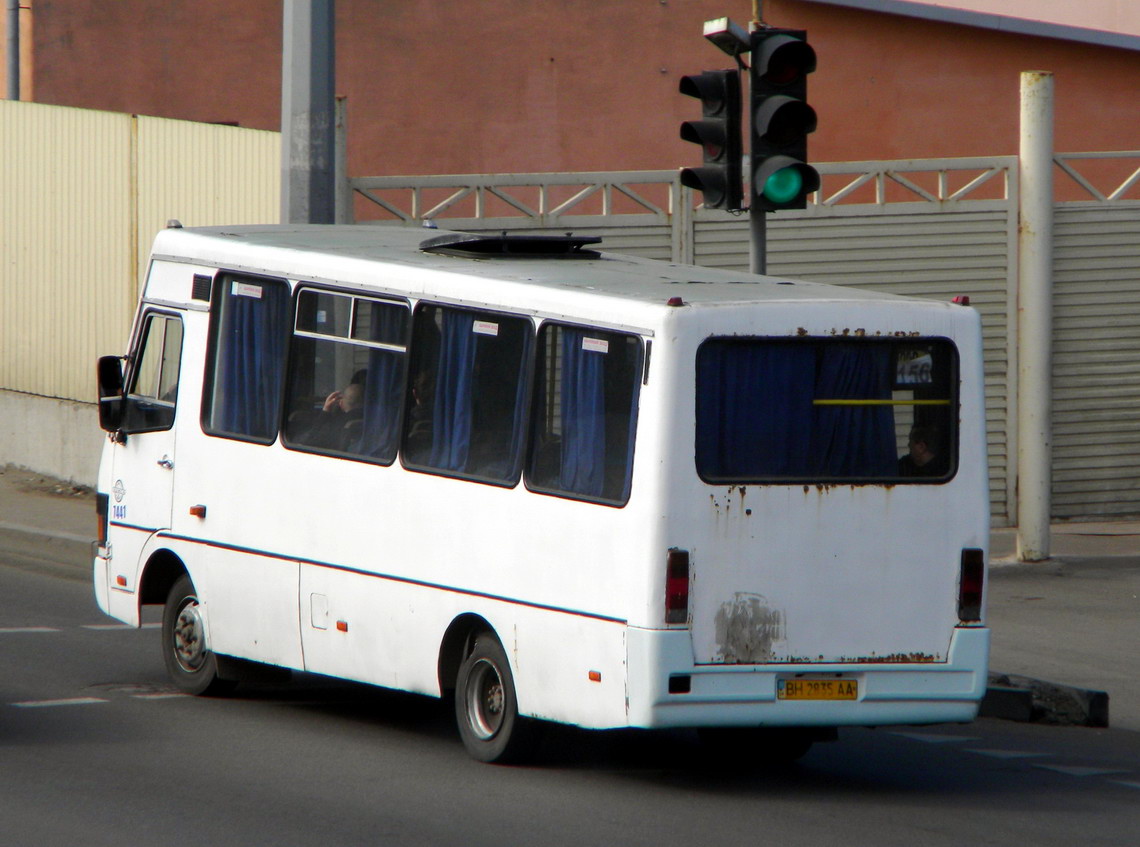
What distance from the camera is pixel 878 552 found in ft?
29.2

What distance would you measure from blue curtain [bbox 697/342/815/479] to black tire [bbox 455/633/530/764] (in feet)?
5.01

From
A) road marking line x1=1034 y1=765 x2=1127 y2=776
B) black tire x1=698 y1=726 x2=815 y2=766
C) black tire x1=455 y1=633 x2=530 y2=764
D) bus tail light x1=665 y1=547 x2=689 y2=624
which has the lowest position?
road marking line x1=1034 y1=765 x2=1127 y2=776

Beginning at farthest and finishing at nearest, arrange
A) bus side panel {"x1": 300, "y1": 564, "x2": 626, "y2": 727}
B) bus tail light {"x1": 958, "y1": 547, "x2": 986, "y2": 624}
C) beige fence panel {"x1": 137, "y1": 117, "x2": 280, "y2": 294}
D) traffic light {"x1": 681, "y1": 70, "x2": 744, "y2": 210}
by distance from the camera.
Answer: beige fence panel {"x1": 137, "y1": 117, "x2": 280, "y2": 294} < traffic light {"x1": 681, "y1": 70, "x2": 744, "y2": 210} < bus tail light {"x1": 958, "y1": 547, "x2": 986, "y2": 624} < bus side panel {"x1": 300, "y1": 564, "x2": 626, "y2": 727}

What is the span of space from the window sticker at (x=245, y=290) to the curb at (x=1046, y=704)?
4.81 metres

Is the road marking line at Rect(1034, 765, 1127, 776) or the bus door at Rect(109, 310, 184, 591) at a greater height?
the bus door at Rect(109, 310, 184, 591)

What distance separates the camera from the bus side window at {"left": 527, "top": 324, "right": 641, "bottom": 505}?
873cm

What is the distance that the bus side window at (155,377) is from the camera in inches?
445

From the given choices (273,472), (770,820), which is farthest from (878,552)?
(273,472)

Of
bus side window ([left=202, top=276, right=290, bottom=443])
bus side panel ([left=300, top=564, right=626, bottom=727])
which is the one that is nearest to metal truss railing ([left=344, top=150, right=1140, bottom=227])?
bus side window ([left=202, top=276, right=290, bottom=443])

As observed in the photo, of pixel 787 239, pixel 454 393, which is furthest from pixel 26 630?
pixel 787 239

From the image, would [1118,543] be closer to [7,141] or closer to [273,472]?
[273,472]

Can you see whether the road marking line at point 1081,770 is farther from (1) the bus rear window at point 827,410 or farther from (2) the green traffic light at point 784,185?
(2) the green traffic light at point 784,185

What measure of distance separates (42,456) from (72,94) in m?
8.06

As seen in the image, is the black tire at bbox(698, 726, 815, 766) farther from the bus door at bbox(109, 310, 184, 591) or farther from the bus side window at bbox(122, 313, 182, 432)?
the bus side window at bbox(122, 313, 182, 432)
